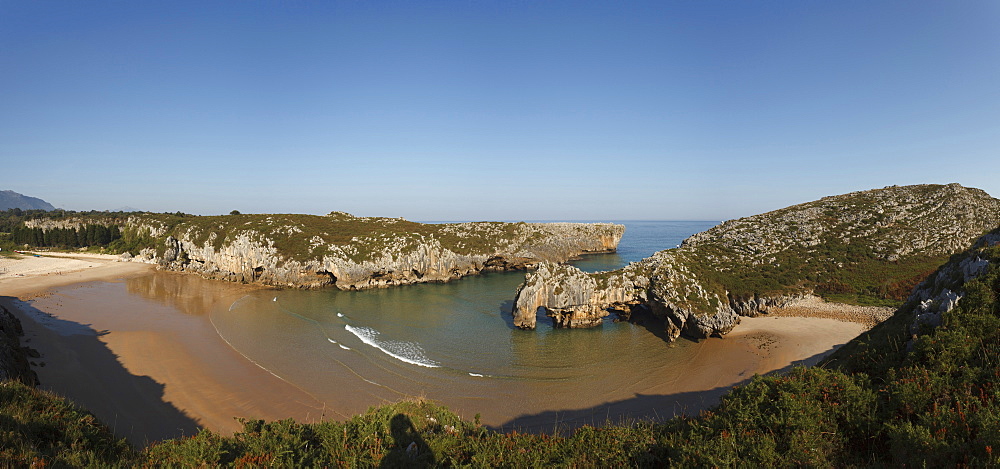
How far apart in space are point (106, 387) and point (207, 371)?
417 cm

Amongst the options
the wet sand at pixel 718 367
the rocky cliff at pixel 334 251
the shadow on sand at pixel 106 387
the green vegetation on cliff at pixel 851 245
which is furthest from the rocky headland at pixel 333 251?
the wet sand at pixel 718 367

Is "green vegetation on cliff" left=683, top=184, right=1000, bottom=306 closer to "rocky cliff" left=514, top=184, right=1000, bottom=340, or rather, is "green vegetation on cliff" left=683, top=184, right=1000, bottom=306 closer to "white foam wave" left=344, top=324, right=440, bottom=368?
"rocky cliff" left=514, top=184, right=1000, bottom=340

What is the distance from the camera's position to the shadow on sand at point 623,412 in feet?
51.5

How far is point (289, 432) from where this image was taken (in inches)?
332

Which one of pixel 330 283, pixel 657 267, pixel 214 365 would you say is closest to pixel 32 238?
pixel 330 283

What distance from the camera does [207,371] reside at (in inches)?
858

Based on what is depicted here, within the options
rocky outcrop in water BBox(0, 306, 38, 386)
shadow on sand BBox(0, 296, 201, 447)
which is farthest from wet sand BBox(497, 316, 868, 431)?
rocky outcrop in water BBox(0, 306, 38, 386)

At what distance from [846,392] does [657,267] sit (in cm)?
2211

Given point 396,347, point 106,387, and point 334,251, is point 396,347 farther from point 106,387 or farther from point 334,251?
point 334,251

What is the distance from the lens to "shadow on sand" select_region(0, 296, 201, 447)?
51.1ft

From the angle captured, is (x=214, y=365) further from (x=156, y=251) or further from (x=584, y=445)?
(x=156, y=251)

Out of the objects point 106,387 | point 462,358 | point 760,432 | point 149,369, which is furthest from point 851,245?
point 106,387

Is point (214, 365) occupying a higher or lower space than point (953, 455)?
lower

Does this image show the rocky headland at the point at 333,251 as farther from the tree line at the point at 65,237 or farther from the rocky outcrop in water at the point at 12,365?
the rocky outcrop in water at the point at 12,365
